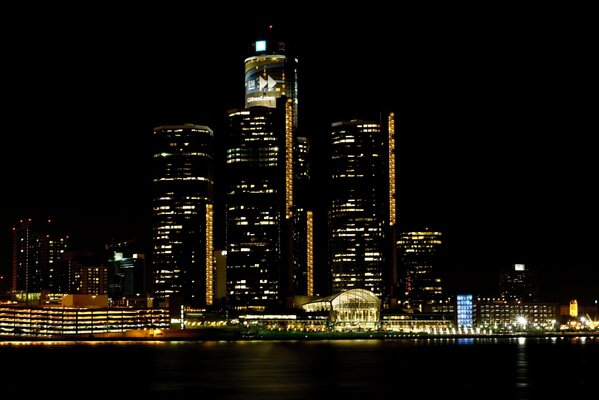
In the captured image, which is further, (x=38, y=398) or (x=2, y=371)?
(x=2, y=371)

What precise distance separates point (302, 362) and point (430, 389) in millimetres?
42478

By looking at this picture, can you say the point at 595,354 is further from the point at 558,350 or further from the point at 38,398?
the point at 38,398

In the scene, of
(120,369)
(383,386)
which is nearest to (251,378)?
(383,386)

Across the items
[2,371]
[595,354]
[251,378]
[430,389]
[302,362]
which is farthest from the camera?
[595,354]

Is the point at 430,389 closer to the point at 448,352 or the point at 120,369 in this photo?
the point at 120,369

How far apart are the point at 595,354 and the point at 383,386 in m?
79.5

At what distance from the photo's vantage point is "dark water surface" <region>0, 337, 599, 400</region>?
107 meters

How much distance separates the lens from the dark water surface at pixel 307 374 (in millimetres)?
106688

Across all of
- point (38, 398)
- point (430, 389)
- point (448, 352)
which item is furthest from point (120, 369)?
point (448, 352)

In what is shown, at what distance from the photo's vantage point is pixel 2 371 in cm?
13275

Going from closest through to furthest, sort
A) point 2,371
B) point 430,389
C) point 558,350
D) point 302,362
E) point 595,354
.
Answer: point 430,389 < point 2,371 < point 302,362 < point 595,354 < point 558,350

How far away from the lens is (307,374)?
12694cm

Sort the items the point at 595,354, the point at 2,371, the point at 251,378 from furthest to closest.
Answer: the point at 595,354, the point at 2,371, the point at 251,378

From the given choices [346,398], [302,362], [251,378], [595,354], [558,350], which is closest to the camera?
[346,398]
